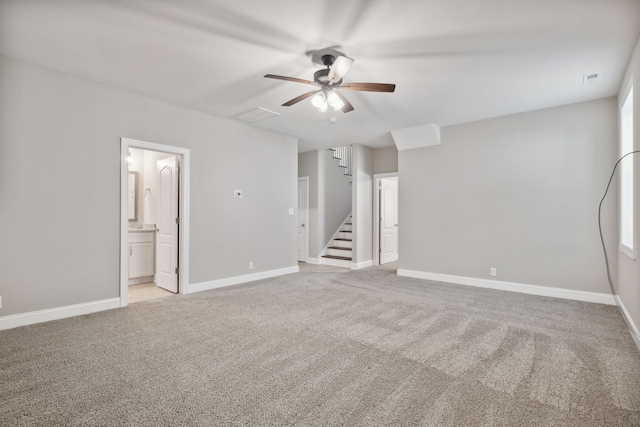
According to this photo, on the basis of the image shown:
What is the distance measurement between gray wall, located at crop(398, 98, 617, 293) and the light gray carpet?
0.81m

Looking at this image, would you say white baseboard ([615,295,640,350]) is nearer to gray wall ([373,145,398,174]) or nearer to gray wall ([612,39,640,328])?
gray wall ([612,39,640,328])

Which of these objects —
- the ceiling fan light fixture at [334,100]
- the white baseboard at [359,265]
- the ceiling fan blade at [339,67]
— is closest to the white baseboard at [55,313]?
the ceiling fan light fixture at [334,100]

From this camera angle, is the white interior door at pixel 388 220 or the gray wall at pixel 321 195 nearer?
the white interior door at pixel 388 220

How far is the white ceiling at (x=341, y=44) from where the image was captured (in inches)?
92.0

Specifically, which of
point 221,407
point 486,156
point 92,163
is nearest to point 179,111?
point 92,163

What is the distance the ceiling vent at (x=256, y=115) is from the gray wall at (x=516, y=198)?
279 centimetres

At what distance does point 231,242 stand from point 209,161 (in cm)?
136

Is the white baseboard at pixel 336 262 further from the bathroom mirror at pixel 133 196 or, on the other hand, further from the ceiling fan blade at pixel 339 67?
the ceiling fan blade at pixel 339 67

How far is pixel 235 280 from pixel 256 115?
2713 mm

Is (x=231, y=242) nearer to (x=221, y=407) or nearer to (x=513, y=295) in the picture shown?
(x=221, y=407)

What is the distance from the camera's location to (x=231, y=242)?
5102mm

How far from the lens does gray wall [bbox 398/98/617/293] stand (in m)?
4.14

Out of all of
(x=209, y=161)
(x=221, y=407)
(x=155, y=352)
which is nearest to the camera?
(x=221, y=407)

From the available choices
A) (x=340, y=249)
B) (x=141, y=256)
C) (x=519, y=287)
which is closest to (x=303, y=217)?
(x=340, y=249)
